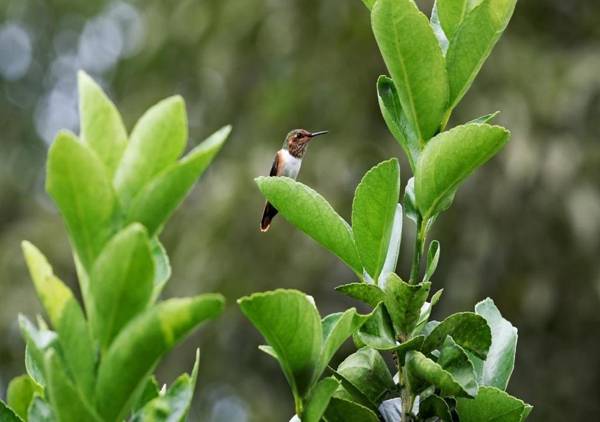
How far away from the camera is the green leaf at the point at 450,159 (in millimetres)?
1235

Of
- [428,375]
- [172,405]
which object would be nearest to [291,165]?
[428,375]

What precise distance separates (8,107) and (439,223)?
30.1ft

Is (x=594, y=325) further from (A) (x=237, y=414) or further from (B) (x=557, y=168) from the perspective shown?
(A) (x=237, y=414)

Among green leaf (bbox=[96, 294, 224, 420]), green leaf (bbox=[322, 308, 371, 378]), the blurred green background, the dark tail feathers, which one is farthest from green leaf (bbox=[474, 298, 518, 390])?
the blurred green background

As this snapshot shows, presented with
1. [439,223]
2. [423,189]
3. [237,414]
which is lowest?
[237,414]

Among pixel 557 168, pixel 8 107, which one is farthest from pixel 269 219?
pixel 8 107

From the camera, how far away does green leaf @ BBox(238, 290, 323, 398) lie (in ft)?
3.64

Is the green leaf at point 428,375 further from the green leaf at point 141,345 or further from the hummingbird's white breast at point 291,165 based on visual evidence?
the hummingbird's white breast at point 291,165

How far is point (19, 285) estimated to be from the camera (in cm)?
1019

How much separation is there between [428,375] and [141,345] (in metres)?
0.34

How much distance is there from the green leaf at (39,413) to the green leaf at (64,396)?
0.13m

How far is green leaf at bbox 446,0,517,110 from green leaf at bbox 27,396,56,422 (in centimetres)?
60

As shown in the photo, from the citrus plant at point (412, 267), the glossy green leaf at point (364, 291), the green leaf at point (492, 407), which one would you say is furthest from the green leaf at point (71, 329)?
the green leaf at point (492, 407)

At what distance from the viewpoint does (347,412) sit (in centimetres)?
120
